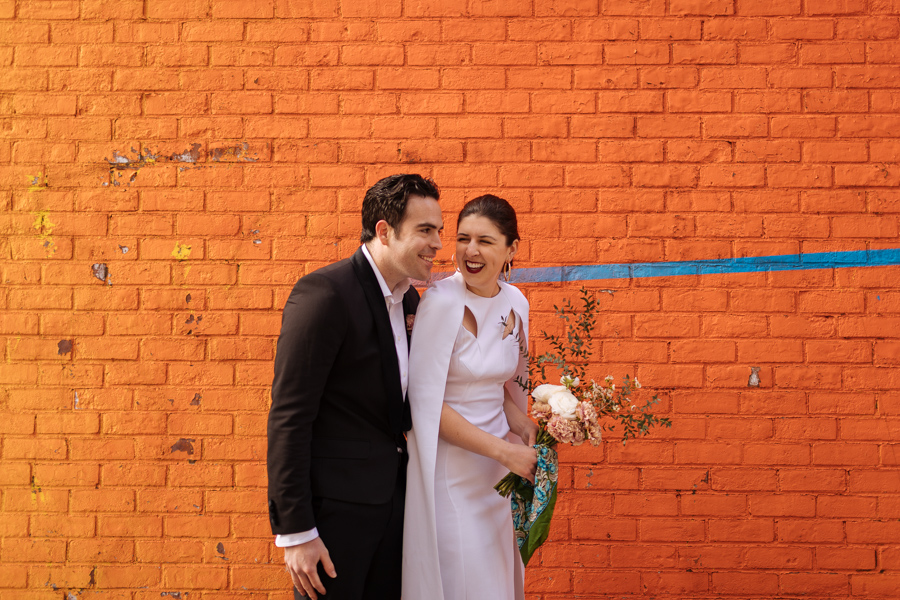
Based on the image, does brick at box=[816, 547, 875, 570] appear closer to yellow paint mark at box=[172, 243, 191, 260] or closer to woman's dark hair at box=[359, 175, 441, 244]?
woman's dark hair at box=[359, 175, 441, 244]

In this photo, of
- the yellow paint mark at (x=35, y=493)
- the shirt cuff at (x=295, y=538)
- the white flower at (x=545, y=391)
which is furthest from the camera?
the yellow paint mark at (x=35, y=493)

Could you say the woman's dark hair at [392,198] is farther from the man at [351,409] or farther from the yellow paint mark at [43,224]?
the yellow paint mark at [43,224]

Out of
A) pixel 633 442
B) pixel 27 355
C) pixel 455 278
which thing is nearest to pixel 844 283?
pixel 633 442

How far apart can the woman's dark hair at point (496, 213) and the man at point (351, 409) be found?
0.15 meters

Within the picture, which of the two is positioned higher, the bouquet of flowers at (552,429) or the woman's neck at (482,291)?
the woman's neck at (482,291)

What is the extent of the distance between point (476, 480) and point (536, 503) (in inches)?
9.0

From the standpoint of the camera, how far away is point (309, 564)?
A: 6.08ft

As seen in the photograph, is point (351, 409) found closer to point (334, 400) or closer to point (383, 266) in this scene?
point (334, 400)

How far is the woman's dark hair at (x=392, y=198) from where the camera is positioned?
2096 millimetres

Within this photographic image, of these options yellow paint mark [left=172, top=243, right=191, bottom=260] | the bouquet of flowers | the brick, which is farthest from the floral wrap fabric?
yellow paint mark [left=172, top=243, right=191, bottom=260]

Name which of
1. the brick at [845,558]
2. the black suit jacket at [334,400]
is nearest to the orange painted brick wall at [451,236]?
the brick at [845,558]

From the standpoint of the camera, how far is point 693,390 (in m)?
2.84

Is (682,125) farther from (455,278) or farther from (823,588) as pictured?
(823,588)

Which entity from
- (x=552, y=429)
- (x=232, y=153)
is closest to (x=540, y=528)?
(x=552, y=429)
